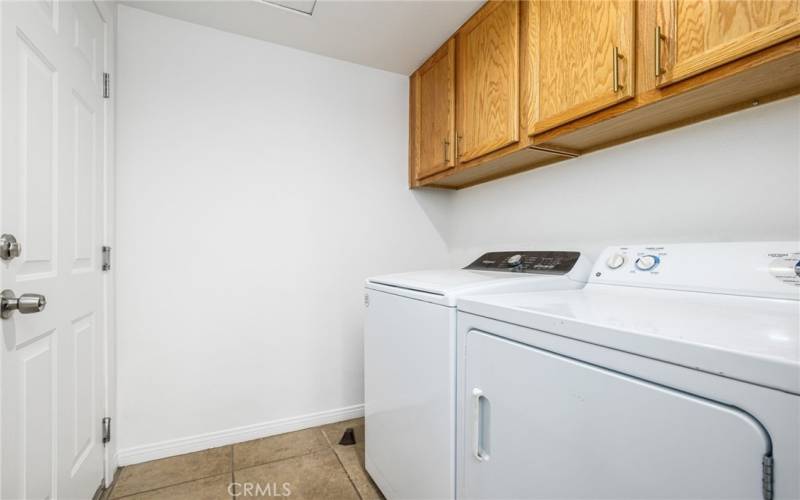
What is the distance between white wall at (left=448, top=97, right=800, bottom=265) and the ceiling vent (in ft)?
4.52

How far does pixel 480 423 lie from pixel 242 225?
1607 mm

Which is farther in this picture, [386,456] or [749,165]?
[386,456]

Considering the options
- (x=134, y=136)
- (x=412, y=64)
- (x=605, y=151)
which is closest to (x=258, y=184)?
(x=134, y=136)

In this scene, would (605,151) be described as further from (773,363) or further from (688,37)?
(773,363)

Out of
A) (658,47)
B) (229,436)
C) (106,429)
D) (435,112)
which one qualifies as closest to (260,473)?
(229,436)

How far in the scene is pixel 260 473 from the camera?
1.66m

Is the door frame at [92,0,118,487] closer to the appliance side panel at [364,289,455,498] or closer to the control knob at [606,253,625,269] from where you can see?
the appliance side panel at [364,289,455,498]

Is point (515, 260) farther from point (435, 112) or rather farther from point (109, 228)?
point (109, 228)

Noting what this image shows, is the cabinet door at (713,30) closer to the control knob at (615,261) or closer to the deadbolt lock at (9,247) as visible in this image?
the control knob at (615,261)

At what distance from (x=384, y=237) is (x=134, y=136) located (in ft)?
4.74

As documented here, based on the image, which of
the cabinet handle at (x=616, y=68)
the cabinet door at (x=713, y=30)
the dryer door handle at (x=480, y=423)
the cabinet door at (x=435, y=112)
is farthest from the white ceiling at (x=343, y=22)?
the dryer door handle at (x=480, y=423)

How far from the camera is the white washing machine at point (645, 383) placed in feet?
1.67

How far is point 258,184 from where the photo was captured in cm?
200

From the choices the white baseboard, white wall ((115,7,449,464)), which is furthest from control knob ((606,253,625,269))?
the white baseboard
